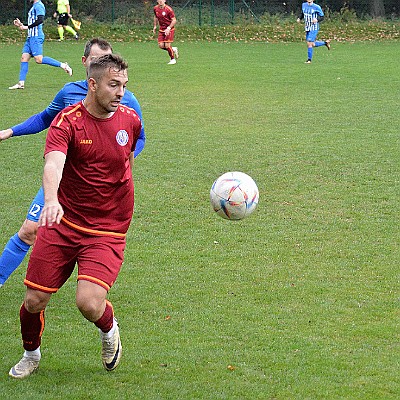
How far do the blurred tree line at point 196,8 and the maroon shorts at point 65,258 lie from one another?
33916 millimetres

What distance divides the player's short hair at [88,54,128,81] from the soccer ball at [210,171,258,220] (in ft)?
4.51

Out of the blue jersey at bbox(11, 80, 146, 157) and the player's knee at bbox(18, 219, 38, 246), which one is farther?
the player's knee at bbox(18, 219, 38, 246)

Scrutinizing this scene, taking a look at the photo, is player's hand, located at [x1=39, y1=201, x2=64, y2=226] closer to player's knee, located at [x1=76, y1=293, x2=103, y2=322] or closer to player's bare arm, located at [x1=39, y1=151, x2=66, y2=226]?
player's bare arm, located at [x1=39, y1=151, x2=66, y2=226]

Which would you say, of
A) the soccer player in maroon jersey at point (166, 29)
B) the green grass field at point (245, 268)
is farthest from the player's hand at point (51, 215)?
the soccer player in maroon jersey at point (166, 29)

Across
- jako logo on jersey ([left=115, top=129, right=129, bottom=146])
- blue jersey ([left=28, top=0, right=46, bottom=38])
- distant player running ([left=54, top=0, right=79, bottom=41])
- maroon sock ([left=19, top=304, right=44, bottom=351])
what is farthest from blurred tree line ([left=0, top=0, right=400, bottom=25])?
maroon sock ([left=19, top=304, right=44, bottom=351])

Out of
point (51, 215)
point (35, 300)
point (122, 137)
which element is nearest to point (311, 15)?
point (122, 137)

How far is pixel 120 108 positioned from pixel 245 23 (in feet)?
112

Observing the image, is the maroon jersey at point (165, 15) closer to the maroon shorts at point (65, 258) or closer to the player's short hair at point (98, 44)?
the player's short hair at point (98, 44)

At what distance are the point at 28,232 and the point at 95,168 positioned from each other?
1553 millimetres

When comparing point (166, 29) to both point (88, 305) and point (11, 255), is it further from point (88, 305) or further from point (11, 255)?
point (88, 305)

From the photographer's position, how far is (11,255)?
656 cm

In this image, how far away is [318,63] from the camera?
25375 mm

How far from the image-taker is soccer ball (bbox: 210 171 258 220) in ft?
19.4

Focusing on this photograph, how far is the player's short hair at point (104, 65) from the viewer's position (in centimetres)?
488
